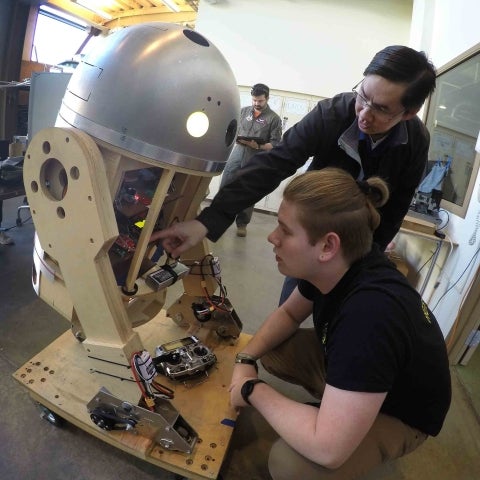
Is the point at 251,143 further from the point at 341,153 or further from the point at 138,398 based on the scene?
the point at 138,398

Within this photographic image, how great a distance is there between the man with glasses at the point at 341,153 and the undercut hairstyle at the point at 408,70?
0.01m

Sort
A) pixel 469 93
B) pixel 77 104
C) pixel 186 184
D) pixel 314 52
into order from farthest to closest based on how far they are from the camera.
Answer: pixel 314 52 < pixel 469 93 < pixel 186 184 < pixel 77 104

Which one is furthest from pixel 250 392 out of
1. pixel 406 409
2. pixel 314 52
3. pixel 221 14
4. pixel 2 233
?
pixel 221 14

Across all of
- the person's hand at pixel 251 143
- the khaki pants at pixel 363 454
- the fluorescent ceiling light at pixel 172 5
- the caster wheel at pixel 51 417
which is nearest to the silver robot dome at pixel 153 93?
the khaki pants at pixel 363 454

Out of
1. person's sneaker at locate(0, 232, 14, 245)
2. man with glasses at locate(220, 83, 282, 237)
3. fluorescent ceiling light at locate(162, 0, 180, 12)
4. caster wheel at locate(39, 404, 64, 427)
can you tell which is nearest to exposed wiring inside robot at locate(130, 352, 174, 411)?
caster wheel at locate(39, 404, 64, 427)

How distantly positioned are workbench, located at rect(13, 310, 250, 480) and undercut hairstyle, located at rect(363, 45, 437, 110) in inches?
42.3

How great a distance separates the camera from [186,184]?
1086 mm

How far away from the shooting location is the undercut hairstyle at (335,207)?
696 millimetres

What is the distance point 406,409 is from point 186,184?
A: 90 centimetres

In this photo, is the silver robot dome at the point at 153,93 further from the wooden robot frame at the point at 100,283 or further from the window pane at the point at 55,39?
the window pane at the point at 55,39

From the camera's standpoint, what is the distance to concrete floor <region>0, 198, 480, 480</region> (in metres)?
1.04

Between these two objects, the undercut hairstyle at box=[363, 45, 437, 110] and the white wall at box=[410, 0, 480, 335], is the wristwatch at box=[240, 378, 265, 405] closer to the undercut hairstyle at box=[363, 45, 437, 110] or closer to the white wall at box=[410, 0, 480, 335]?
the undercut hairstyle at box=[363, 45, 437, 110]

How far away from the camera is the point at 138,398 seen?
3.01 ft

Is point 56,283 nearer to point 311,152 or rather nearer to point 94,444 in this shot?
point 94,444
